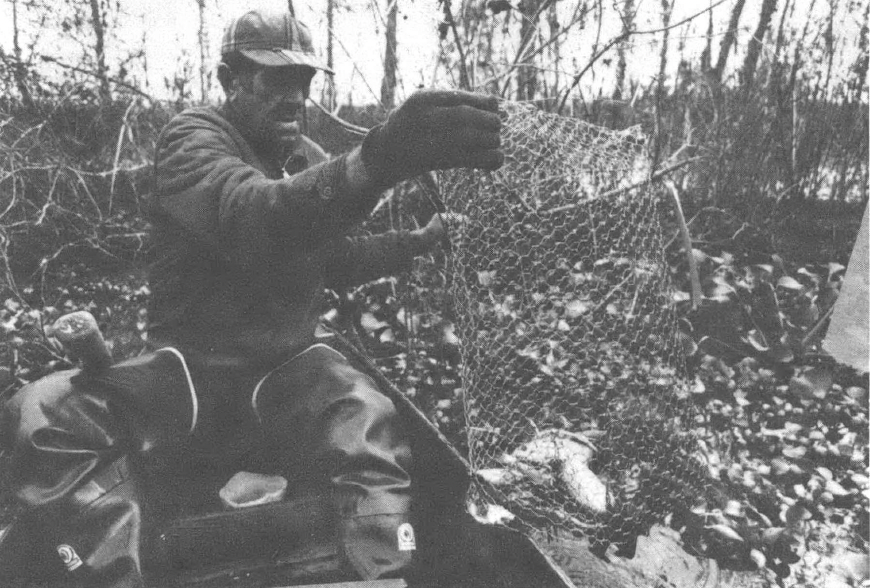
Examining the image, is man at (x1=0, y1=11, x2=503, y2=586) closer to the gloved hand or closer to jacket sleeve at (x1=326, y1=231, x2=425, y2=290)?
the gloved hand

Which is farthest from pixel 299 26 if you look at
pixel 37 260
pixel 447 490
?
pixel 37 260

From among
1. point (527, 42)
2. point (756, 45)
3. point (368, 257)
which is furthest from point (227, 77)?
point (756, 45)

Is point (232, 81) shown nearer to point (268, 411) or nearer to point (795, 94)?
point (268, 411)

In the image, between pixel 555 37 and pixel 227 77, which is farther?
pixel 555 37

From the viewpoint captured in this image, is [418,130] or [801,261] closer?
[418,130]

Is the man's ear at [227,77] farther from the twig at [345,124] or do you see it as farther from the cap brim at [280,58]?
the twig at [345,124]

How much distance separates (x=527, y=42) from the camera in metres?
3.96

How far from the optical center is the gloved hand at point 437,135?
1.63 meters

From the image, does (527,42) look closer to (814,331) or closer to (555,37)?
(555,37)

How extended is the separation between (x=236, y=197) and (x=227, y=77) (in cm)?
75

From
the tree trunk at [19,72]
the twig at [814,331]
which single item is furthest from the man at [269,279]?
the twig at [814,331]

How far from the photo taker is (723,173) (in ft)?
17.9

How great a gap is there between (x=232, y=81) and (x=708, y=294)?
3.14m

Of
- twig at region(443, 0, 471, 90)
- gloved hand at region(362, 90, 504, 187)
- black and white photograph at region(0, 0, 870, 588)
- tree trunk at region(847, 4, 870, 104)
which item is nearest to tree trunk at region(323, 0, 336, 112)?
black and white photograph at region(0, 0, 870, 588)
